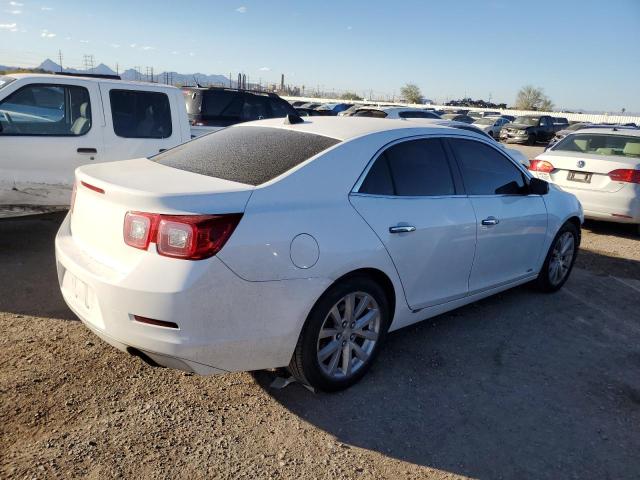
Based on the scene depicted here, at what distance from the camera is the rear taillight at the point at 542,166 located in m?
8.52

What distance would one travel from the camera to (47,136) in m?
5.52

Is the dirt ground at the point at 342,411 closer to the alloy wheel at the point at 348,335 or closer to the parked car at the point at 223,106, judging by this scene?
the alloy wheel at the point at 348,335

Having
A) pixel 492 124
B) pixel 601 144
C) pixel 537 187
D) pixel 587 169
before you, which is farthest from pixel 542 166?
pixel 492 124

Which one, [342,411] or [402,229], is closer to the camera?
[342,411]

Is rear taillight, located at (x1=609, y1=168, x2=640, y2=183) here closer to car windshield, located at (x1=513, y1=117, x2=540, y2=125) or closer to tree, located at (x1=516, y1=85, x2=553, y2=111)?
car windshield, located at (x1=513, y1=117, x2=540, y2=125)

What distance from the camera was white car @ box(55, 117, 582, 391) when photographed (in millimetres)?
2572

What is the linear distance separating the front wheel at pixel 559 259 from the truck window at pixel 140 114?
4.56 m

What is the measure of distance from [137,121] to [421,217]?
4.13 metres

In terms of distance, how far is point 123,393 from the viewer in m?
3.12

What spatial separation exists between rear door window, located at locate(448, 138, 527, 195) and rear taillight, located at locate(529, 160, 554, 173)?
4.30m

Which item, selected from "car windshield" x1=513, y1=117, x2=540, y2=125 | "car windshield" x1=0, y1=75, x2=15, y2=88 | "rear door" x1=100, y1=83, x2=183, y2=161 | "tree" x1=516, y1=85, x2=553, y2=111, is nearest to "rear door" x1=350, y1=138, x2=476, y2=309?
"rear door" x1=100, y1=83, x2=183, y2=161

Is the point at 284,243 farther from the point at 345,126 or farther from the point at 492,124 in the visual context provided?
the point at 492,124

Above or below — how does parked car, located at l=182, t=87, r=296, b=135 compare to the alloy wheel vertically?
above

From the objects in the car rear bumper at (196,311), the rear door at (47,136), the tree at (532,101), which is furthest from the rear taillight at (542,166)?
the tree at (532,101)
